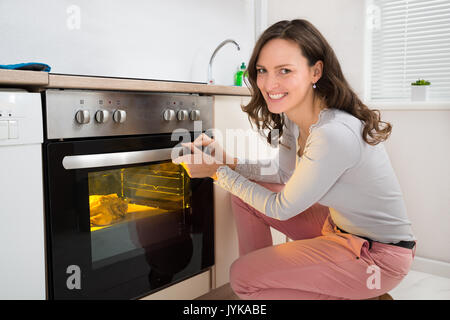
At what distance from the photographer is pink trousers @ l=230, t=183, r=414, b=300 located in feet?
4.08

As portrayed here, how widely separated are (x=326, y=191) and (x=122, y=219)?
→ 0.69 m

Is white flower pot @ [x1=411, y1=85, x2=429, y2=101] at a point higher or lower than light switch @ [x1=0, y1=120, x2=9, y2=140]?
higher

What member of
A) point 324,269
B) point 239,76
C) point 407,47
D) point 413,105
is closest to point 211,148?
point 324,269

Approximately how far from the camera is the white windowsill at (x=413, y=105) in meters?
2.14

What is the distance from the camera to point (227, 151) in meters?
1.68

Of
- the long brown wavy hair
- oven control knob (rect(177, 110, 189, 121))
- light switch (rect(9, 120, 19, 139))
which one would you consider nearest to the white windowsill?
the long brown wavy hair

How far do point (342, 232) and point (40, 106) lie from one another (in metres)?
1.03

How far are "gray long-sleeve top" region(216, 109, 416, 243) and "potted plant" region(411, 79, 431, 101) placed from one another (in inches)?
44.5

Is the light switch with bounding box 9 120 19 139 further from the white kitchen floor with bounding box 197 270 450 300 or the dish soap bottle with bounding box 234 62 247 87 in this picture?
the dish soap bottle with bounding box 234 62 247 87

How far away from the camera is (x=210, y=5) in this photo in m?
2.36

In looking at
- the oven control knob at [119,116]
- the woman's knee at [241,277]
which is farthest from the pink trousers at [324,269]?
the oven control knob at [119,116]

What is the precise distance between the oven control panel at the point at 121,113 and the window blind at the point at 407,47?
1.37 metres

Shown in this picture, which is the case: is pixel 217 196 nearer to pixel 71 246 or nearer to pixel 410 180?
pixel 71 246
